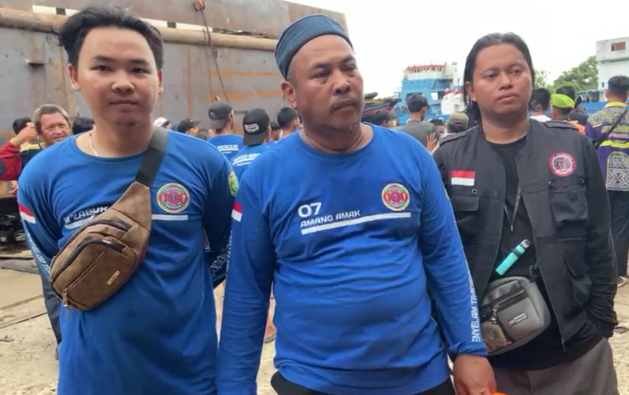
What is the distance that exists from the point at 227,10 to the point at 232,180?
1019cm

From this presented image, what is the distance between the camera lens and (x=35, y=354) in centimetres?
478

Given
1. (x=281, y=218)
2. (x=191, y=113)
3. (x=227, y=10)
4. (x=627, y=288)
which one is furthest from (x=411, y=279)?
(x=227, y=10)

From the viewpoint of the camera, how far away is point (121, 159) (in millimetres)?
1935

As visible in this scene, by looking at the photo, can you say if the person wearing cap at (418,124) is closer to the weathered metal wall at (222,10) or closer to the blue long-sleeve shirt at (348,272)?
the blue long-sleeve shirt at (348,272)

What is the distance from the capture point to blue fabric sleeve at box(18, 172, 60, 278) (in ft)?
6.36

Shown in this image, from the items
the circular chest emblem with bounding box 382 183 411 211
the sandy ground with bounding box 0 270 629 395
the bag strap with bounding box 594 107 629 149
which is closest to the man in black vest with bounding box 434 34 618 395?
the circular chest emblem with bounding box 382 183 411 211

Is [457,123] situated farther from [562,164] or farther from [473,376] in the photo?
[473,376]

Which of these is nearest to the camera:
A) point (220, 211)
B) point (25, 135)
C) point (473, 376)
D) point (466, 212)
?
point (473, 376)

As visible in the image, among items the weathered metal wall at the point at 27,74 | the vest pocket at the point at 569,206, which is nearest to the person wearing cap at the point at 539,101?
the vest pocket at the point at 569,206

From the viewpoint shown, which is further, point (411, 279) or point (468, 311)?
point (468, 311)

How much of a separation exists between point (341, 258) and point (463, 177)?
31.8 inches

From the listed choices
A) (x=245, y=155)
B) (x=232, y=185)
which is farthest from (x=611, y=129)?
(x=232, y=185)

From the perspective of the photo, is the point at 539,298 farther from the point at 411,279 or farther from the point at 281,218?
the point at 281,218

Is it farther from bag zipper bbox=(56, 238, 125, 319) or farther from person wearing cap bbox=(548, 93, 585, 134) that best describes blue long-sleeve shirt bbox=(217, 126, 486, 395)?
person wearing cap bbox=(548, 93, 585, 134)
